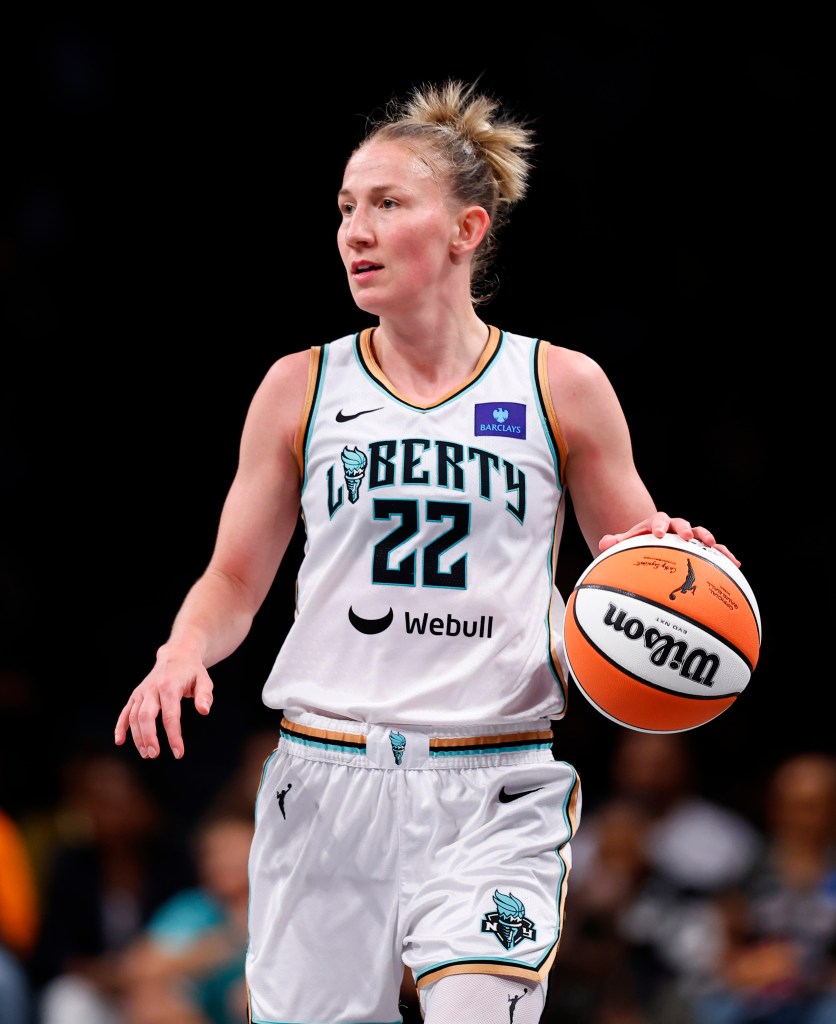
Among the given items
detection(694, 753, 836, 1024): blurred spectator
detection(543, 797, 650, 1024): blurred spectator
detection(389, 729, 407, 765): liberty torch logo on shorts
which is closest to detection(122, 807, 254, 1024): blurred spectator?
detection(543, 797, 650, 1024): blurred spectator

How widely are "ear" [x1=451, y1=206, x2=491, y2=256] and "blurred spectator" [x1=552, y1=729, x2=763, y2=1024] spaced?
337 centimetres

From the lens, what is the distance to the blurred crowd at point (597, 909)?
19.4ft

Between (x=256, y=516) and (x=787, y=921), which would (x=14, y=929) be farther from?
(x=256, y=516)

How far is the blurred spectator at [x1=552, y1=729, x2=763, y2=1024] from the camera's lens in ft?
19.8

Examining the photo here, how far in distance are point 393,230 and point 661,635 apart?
119 centimetres

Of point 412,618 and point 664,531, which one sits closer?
point 664,531

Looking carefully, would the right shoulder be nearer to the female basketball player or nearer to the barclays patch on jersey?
the female basketball player

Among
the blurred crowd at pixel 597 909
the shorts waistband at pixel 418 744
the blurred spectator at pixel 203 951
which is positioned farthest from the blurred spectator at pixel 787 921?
the shorts waistband at pixel 418 744

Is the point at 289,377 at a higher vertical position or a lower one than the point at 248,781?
higher

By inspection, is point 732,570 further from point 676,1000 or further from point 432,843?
point 676,1000

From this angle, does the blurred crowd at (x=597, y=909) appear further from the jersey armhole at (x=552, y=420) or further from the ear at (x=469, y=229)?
the ear at (x=469, y=229)

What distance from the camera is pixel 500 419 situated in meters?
3.69

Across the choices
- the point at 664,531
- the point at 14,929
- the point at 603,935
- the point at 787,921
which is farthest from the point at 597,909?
the point at 664,531

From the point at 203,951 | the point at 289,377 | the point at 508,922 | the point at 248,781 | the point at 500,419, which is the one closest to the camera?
the point at 508,922
